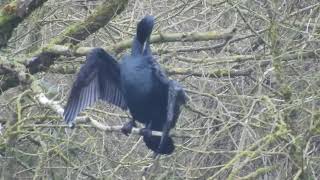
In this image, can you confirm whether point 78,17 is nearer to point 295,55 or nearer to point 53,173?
point 53,173

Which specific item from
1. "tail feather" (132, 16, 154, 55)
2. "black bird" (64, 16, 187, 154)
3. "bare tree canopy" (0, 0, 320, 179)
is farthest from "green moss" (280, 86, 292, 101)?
"tail feather" (132, 16, 154, 55)

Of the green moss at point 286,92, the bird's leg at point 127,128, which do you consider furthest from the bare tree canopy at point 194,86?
the bird's leg at point 127,128

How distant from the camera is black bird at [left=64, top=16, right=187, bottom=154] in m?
3.27

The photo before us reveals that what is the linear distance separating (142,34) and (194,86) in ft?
6.15

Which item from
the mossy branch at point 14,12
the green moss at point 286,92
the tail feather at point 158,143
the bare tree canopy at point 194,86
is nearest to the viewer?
the tail feather at point 158,143

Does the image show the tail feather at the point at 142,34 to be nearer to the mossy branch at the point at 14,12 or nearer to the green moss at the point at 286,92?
the green moss at the point at 286,92

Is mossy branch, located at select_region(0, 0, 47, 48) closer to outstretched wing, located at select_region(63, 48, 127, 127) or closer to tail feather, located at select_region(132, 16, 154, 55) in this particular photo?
outstretched wing, located at select_region(63, 48, 127, 127)

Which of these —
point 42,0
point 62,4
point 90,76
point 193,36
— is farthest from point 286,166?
point 62,4

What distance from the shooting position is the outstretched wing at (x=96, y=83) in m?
3.35

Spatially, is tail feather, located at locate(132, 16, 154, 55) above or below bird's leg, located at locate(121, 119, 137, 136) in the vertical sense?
above

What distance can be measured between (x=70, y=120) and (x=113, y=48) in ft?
5.30

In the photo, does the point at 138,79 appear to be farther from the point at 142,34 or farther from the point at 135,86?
the point at 142,34

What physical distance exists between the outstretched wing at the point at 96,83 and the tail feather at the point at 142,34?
0.62 feet

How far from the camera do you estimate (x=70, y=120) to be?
10.5 feet
